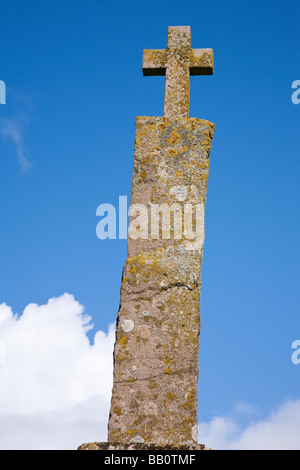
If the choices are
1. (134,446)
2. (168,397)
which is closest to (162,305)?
(168,397)

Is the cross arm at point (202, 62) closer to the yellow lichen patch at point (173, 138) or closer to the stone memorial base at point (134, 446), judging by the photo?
the yellow lichen patch at point (173, 138)

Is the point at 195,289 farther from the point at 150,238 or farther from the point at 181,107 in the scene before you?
the point at 181,107

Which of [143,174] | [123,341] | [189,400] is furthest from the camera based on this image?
[143,174]

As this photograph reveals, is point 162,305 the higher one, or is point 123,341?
point 162,305

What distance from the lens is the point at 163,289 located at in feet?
16.5

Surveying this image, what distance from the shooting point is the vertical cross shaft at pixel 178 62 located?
19.6ft

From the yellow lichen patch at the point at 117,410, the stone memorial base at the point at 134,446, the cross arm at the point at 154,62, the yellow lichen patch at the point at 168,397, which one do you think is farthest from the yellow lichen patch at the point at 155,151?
the stone memorial base at the point at 134,446

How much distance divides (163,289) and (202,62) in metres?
2.48

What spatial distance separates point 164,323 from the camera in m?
4.93

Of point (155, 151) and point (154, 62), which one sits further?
point (154, 62)

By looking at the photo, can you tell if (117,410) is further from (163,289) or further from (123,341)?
(163,289)

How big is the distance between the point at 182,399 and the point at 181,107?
2722 millimetres

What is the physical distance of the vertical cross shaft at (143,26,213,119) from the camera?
597cm
